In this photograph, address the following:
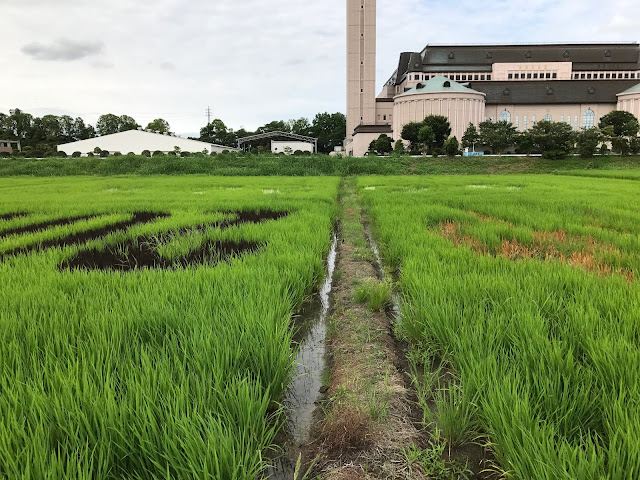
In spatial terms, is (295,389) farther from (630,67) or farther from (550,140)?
(630,67)

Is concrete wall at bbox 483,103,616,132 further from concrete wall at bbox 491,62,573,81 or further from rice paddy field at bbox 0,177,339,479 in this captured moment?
rice paddy field at bbox 0,177,339,479

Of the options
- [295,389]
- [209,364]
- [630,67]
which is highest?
[630,67]

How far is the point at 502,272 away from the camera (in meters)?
3.21

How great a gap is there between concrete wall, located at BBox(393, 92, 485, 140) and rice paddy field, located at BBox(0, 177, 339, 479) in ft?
161

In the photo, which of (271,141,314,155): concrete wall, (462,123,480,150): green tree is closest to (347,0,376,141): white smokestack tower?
(271,141,314,155): concrete wall

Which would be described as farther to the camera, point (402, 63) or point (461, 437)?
point (402, 63)

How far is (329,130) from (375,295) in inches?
→ 3259

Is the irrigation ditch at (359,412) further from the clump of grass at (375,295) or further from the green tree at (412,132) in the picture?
the green tree at (412,132)

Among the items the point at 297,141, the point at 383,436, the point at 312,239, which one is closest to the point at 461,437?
the point at 383,436

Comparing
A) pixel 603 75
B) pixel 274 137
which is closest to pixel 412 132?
pixel 274 137

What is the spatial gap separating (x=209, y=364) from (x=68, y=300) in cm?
144

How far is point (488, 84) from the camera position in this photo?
56.1 meters

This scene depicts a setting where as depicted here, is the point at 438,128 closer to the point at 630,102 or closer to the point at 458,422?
the point at 630,102

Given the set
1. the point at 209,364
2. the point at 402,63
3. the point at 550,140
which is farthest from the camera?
the point at 402,63
